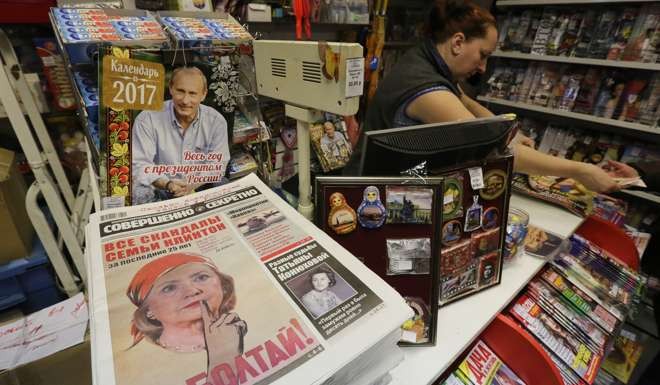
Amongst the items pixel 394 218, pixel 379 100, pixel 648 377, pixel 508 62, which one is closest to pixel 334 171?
pixel 379 100

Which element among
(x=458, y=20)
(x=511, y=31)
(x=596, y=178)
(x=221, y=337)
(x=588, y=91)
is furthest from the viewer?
(x=511, y=31)

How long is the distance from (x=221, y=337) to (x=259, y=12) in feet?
4.37

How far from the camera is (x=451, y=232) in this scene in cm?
69

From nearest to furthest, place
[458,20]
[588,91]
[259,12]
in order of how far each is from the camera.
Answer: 1. [458,20]
2. [259,12]
3. [588,91]

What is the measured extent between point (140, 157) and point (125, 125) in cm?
6

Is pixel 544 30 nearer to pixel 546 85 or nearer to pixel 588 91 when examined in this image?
pixel 546 85

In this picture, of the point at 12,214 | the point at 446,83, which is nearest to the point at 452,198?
the point at 446,83

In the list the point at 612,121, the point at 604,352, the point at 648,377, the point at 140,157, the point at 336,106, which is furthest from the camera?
the point at 612,121

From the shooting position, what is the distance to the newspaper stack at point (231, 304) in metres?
0.37

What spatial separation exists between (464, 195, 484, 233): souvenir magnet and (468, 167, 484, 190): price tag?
0.02 m

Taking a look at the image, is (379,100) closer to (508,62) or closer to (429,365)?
(429,365)

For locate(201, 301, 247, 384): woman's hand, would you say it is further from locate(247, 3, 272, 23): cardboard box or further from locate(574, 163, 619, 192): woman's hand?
locate(247, 3, 272, 23): cardboard box

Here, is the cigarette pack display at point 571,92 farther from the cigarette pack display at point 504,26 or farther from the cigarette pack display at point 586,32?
the cigarette pack display at point 504,26

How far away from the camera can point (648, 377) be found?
1.53 meters
